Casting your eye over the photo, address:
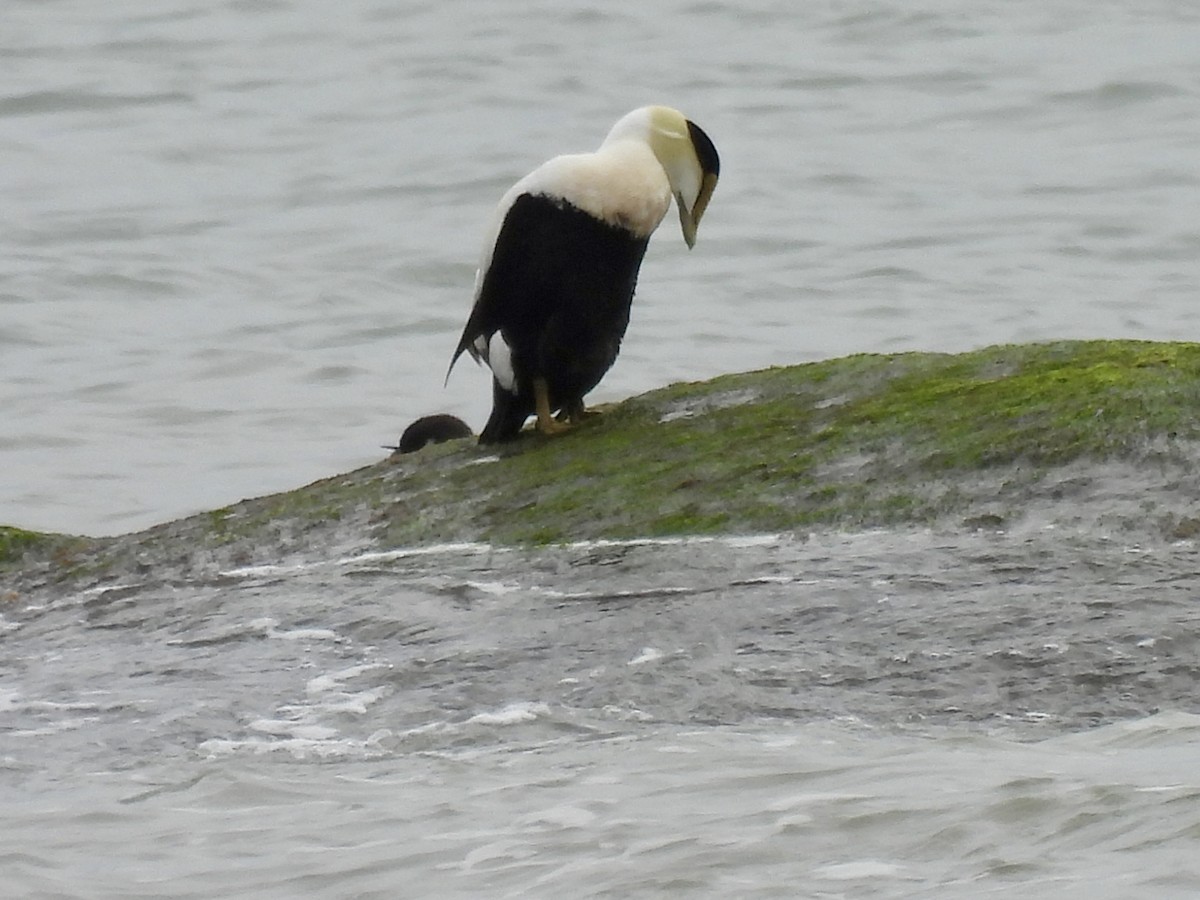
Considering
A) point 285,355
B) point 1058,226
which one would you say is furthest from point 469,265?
point 1058,226

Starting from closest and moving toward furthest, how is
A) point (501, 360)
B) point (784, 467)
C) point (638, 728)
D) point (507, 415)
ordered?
1. point (638, 728)
2. point (784, 467)
3. point (507, 415)
4. point (501, 360)

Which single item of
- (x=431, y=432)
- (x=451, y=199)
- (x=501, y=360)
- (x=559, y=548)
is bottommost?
(x=559, y=548)

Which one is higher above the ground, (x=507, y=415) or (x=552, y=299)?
(x=552, y=299)

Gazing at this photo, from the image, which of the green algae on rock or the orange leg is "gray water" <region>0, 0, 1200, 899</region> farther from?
the orange leg

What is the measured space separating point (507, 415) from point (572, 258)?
51cm

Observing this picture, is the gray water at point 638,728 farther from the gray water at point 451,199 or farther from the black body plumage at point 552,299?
the gray water at point 451,199

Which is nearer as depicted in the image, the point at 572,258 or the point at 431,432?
the point at 572,258

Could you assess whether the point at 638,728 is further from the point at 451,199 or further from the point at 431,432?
the point at 451,199

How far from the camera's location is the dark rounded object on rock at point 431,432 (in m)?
8.94

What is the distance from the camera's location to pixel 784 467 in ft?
19.0

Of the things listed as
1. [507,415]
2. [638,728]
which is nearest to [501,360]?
[507,415]

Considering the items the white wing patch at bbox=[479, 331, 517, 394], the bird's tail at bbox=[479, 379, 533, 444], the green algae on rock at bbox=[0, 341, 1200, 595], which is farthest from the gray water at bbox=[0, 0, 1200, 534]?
the green algae on rock at bbox=[0, 341, 1200, 595]

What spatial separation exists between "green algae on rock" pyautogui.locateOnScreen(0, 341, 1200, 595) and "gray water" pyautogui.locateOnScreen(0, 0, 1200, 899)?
16 cm

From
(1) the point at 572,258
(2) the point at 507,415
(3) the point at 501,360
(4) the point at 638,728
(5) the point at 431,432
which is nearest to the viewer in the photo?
(4) the point at 638,728
